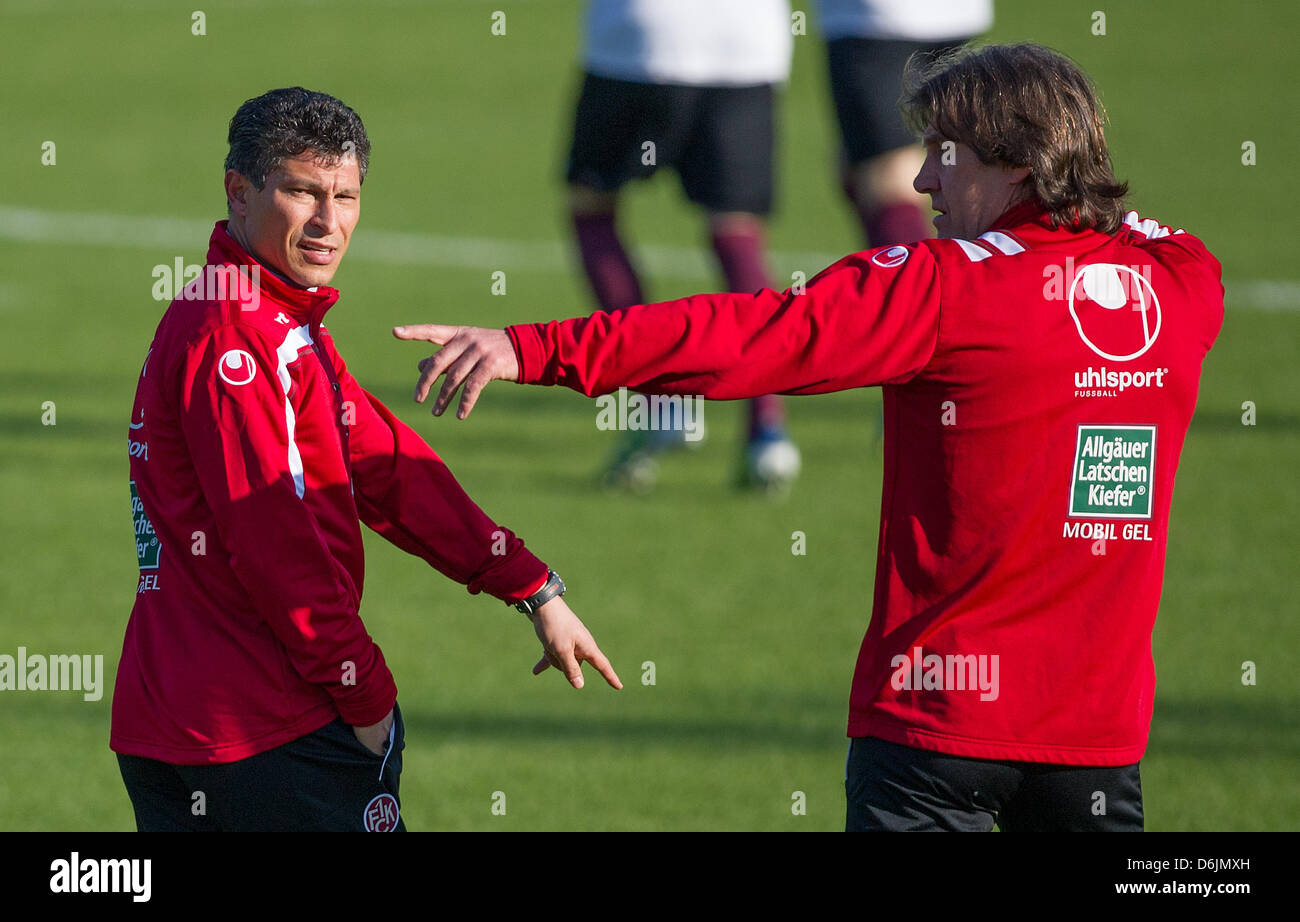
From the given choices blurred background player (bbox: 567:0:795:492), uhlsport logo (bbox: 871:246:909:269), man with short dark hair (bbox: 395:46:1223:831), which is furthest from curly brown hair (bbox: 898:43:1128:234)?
blurred background player (bbox: 567:0:795:492)

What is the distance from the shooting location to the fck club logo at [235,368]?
9.52 feet

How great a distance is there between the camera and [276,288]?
119 inches

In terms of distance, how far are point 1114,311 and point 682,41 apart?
510cm

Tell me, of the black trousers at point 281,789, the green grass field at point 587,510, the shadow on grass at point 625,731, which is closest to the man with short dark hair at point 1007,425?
the black trousers at point 281,789

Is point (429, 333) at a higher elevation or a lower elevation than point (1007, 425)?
higher

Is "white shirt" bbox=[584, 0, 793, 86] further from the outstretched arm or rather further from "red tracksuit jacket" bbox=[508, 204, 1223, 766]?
the outstretched arm

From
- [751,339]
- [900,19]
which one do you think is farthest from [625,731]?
[900,19]

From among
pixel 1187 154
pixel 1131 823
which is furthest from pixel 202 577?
pixel 1187 154

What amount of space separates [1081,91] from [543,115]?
1653 cm

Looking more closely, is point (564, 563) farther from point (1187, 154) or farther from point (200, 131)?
point (200, 131)

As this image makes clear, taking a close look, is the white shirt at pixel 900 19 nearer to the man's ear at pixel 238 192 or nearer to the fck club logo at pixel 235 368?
the man's ear at pixel 238 192

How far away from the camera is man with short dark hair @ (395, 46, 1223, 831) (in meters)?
2.82

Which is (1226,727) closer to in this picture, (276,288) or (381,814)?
(381,814)
